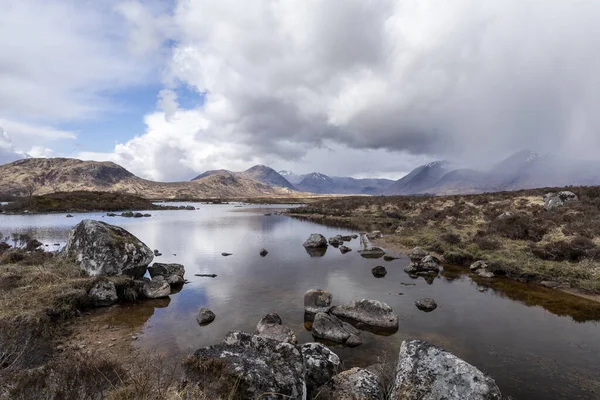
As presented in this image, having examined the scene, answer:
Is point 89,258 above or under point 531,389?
above

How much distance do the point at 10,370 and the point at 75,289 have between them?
456 inches

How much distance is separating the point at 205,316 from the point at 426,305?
12610 millimetres

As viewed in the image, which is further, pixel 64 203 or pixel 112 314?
pixel 64 203

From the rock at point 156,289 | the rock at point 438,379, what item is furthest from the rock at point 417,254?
the rock at point 438,379

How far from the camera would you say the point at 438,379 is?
776cm

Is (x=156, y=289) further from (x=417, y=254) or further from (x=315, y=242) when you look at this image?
(x=417, y=254)

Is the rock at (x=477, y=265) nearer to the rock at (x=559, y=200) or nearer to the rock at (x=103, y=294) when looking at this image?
the rock at (x=559, y=200)

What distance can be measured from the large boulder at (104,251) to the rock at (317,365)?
15.0 m

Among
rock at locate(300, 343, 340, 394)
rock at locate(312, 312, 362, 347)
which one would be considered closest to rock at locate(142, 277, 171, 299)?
rock at locate(312, 312, 362, 347)

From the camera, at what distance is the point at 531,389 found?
1015 centimetres

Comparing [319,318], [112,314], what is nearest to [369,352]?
[319,318]

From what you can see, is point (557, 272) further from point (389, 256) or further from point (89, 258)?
point (89, 258)

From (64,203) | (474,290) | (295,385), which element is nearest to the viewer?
(295,385)

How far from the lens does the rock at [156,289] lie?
757 inches
